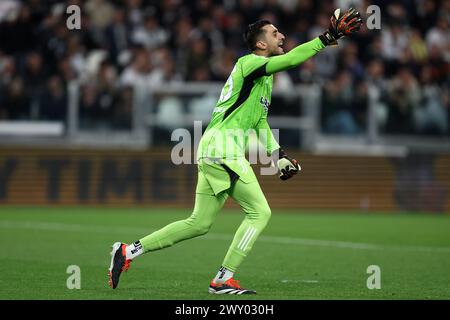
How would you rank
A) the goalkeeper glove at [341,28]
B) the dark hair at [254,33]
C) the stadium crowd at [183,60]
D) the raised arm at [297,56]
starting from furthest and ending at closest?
the stadium crowd at [183,60] → the dark hair at [254,33] → the goalkeeper glove at [341,28] → the raised arm at [297,56]

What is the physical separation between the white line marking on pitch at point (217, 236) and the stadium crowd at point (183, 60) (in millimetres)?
3806

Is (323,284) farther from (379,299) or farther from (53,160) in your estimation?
(53,160)

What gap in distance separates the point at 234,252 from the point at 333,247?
556 centimetres

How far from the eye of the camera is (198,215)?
9.47m

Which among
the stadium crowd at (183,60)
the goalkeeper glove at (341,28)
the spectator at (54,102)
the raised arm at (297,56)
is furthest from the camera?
the stadium crowd at (183,60)

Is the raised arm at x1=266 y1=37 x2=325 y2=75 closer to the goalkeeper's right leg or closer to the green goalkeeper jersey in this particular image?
the green goalkeeper jersey

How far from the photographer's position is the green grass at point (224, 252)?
9.65m

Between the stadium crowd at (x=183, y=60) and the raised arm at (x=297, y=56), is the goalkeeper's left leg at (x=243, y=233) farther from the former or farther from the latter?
the stadium crowd at (x=183, y=60)

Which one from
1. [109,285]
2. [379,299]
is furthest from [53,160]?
[379,299]

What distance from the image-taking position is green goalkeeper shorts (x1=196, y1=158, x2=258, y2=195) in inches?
369

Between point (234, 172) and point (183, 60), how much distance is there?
1302 centimetres

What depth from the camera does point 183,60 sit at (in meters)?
22.2

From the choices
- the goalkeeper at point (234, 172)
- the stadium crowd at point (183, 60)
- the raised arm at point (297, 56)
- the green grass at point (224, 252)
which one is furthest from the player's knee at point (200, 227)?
the stadium crowd at point (183, 60)

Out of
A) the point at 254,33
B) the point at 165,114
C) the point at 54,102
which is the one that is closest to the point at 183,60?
the point at 165,114
